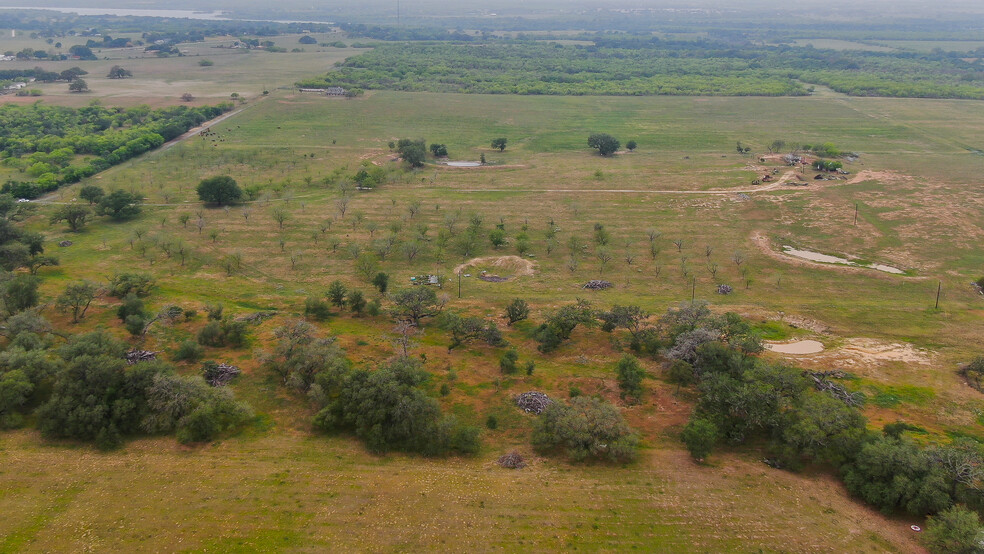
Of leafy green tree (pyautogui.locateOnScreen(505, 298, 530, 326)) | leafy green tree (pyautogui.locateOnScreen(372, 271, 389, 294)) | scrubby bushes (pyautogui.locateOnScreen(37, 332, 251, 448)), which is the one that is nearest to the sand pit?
leafy green tree (pyautogui.locateOnScreen(505, 298, 530, 326))

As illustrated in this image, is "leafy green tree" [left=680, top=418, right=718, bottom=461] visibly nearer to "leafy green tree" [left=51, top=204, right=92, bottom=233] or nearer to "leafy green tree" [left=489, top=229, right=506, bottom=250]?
"leafy green tree" [left=489, top=229, right=506, bottom=250]

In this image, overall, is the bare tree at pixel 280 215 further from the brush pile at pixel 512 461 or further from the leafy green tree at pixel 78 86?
the leafy green tree at pixel 78 86

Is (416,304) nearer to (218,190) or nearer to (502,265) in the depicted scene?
(502,265)

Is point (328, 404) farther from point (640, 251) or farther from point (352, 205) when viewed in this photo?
point (352, 205)

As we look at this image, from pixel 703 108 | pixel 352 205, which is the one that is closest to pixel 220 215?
pixel 352 205

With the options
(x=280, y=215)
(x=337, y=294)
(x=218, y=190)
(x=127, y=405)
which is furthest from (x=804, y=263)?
(x=218, y=190)

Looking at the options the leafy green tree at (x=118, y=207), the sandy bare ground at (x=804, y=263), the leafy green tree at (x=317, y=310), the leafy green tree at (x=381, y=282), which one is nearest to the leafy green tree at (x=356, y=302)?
the leafy green tree at (x=317, y=310)
